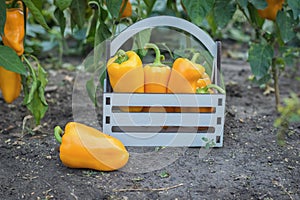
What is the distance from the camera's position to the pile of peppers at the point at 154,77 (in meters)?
1.89

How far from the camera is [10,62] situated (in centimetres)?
175

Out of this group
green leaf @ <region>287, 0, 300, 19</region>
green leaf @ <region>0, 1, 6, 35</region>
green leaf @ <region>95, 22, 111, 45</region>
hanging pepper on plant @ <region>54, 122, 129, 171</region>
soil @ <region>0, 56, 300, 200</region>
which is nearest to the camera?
soil @ <region>0, 56, 300, 200</region>

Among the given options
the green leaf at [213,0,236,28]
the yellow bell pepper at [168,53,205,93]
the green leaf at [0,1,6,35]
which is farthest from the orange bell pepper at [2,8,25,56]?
the green leaf at [213,0,236,28]

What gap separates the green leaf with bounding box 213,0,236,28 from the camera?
2.15m

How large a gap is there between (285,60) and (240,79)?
76cm

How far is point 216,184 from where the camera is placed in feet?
5.44

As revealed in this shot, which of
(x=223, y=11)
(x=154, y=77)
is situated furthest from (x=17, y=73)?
(x=223, y=11)

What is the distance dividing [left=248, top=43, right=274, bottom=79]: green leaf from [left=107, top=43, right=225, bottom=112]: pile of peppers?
36 centimetres

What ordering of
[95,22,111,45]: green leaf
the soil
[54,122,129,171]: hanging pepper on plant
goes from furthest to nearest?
1. [95,22,111,45]: green leaf
2. [54,122,129,171]: hanging pepper on plant
3. the soil

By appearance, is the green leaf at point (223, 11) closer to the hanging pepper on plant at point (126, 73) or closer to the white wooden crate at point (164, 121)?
the white wooden crate at point (164, 121)

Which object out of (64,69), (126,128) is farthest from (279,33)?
(64,69)

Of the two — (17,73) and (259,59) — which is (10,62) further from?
(259,59)

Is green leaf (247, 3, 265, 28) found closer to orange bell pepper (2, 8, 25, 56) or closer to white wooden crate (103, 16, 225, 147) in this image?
white wooden crate (103, 16, 225, 147)

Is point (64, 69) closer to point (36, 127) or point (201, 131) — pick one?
point (36, 127)
